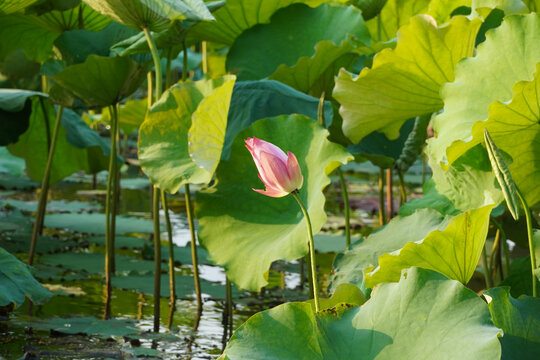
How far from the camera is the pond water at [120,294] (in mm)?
1506

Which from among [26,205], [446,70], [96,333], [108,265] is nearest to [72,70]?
[108,265]

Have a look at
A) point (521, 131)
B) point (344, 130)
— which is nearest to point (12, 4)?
point (344, 130)

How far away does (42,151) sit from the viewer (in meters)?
2.77

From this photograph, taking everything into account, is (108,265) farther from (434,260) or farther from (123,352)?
(434,260)

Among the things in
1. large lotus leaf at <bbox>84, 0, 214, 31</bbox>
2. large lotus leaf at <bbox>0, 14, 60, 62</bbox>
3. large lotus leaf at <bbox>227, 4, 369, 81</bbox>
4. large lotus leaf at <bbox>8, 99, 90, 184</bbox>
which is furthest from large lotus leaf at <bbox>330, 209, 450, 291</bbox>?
large lotus leaf at <bbox>8, 99, 90, 184</bbox>

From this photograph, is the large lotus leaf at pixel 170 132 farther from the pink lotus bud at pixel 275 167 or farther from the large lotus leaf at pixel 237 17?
the pink lotus bud at pixel 275 167

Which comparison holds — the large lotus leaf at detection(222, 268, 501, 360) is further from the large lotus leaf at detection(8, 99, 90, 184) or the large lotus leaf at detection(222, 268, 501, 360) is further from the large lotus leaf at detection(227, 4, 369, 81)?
the large lotus leaf at detection(8, 99, 90, 184)

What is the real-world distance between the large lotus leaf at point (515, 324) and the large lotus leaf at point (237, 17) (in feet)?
4.26

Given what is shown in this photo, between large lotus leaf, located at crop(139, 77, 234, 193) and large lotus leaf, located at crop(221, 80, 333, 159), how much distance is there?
11 cm

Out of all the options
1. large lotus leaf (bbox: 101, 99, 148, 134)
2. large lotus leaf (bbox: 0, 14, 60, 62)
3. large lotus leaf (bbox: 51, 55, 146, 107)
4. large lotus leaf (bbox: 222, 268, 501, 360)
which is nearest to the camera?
large lotus leaf (bbox: 222, 268, 501, 360)

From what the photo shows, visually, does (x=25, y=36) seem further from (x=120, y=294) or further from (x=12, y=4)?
(x=120, y=294)

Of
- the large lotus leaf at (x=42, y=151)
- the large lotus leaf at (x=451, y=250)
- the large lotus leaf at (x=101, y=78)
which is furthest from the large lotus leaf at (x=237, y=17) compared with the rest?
the large lotus leaf at (x=451, y=250)

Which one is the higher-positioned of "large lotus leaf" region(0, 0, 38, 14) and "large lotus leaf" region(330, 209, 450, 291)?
"large lotus leaf" region(0, 0, 38, 14)

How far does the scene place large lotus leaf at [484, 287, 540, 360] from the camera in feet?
2.92
